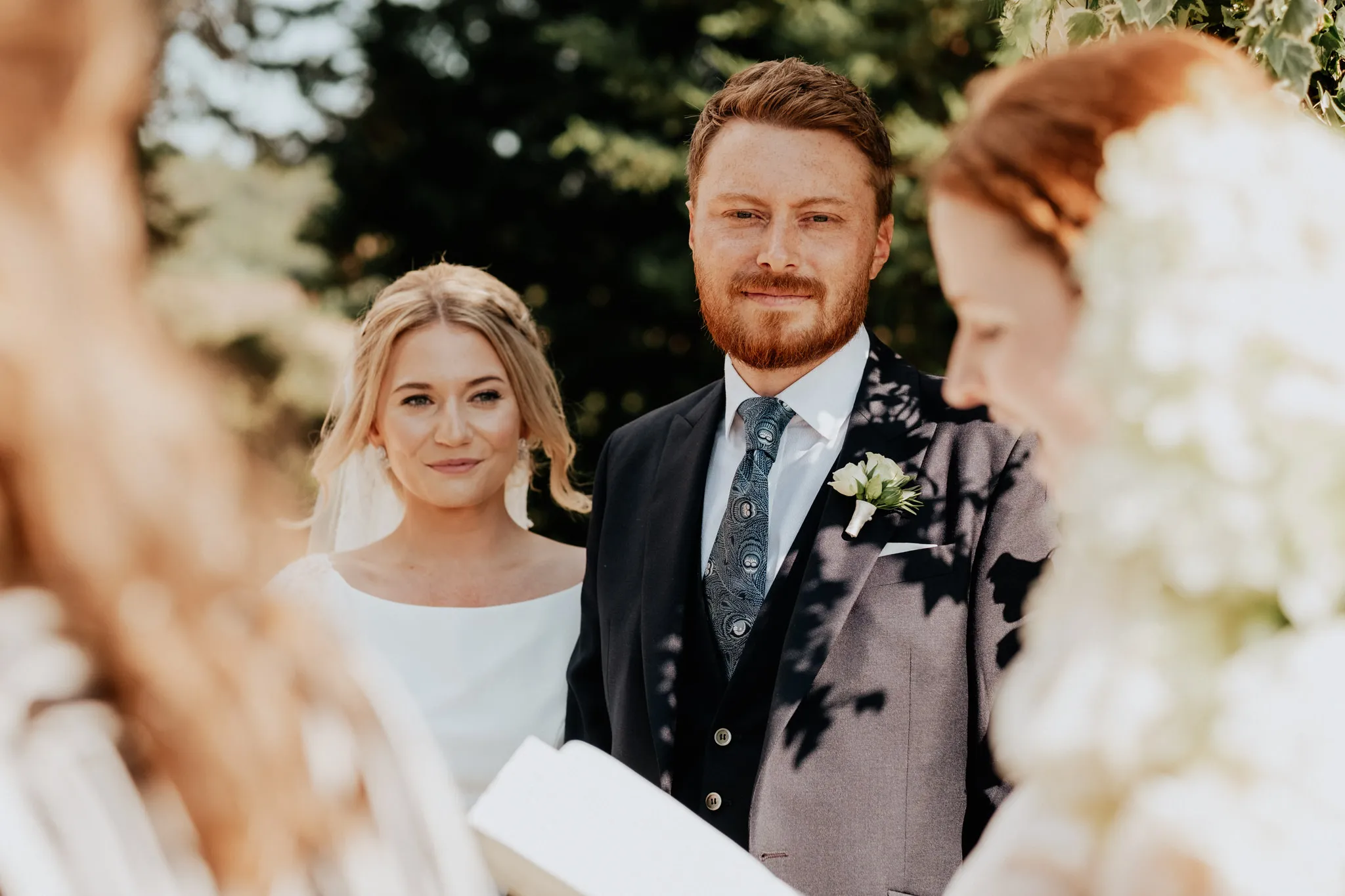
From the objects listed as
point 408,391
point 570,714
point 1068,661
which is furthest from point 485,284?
point 1068,661

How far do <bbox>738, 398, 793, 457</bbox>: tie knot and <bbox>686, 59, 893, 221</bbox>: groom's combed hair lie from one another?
0.65 meters

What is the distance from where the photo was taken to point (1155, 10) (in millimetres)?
2379

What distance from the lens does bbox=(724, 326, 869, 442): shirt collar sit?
3209mm

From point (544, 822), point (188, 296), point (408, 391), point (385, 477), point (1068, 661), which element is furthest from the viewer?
Result: point (188, 296)

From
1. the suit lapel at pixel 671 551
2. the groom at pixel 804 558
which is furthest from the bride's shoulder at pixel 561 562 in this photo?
the suit lapel at pixel 671 551

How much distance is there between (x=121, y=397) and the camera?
0.86 metres

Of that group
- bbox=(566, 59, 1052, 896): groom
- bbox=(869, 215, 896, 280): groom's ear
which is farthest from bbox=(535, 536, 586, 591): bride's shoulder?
bbox=(869, 215, 896, 280): groom's ear

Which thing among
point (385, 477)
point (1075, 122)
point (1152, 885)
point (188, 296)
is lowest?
point (188, 296)

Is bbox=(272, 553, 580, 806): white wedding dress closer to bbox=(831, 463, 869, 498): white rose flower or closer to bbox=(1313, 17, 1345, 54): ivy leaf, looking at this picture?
bbox=(831, 463, 869, 498): white rose flower

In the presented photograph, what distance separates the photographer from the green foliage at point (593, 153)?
11227 mm

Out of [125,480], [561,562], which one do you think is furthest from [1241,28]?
[561,562]

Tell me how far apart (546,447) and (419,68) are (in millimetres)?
11276

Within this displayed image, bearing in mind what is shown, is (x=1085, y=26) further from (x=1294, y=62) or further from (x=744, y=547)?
(x=744, y=547)

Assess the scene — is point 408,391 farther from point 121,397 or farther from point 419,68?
point 419,68
